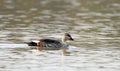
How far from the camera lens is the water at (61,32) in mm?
17172

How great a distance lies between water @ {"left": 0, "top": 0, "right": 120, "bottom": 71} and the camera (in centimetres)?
1717

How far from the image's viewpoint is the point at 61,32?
24.0m

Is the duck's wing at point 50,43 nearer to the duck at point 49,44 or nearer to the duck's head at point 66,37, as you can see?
the duck at point 49,44

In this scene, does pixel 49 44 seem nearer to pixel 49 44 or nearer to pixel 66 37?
pixel 49 44

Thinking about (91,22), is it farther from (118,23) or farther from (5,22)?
(5,22)

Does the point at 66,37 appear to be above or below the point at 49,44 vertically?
above

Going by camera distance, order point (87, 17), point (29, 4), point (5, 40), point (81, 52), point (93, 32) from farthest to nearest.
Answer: point (29, 4), point (87, 17), point (93, 32), point (5, 40), point (81, 52)

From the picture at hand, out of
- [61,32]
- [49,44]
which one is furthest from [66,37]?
[61,32]

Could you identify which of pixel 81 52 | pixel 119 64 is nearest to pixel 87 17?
pixel 81 52

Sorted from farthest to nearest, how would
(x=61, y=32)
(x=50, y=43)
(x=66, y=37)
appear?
(x=61, y=32)
(x=66, y=37)
(x=50, y=43)

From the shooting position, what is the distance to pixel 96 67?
16.6m

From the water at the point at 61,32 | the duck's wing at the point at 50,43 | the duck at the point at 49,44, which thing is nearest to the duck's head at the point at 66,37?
the water at the point at 61,32

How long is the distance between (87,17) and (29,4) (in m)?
7.90

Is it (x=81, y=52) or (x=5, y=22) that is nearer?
(x=81, y=52)
